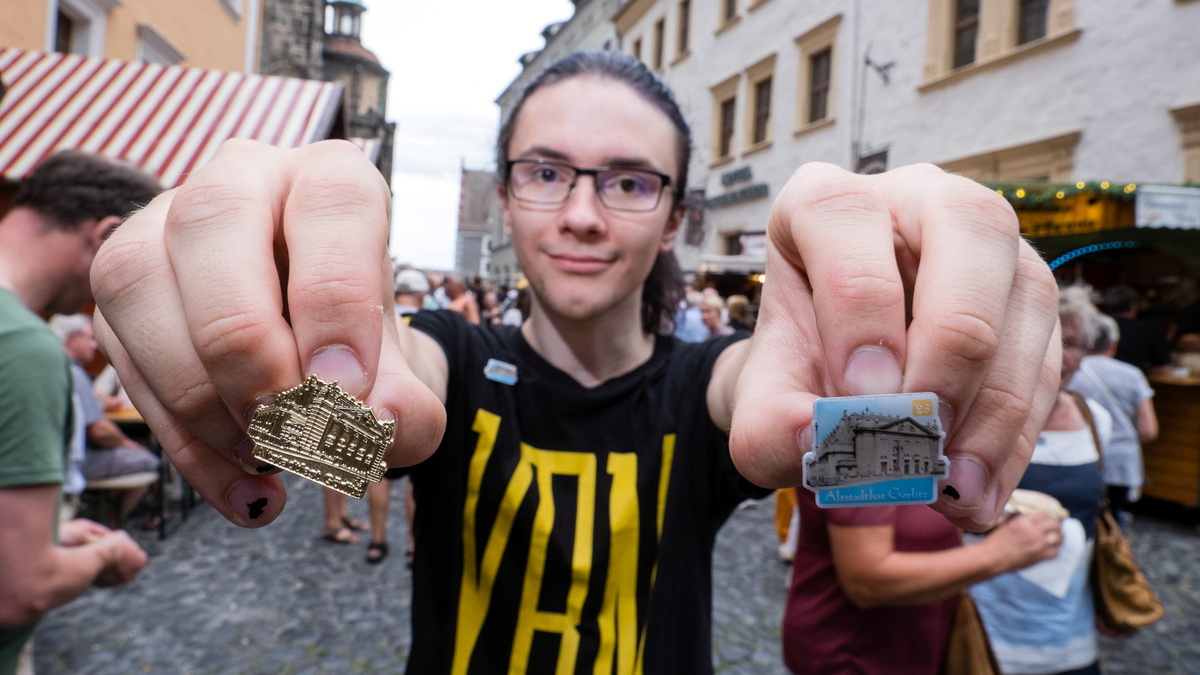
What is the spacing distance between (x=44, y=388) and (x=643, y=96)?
5.61 ft

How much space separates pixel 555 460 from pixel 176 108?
20.8 ft

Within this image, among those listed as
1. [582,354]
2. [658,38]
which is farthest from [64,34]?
[658,38]

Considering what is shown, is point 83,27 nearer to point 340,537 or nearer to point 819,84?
point 340,537

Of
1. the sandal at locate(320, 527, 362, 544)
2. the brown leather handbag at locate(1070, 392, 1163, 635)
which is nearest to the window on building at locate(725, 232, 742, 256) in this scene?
the sandal at locate(320, 527, 362, 544)

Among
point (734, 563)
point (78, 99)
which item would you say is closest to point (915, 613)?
point (734, 563)

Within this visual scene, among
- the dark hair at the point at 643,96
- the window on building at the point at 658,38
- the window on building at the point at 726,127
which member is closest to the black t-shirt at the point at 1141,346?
the dark hair at the point at 643,96

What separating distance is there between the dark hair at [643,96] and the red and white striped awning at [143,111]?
3723 mm

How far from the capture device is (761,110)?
1830cm

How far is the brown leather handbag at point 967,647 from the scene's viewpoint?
213cm

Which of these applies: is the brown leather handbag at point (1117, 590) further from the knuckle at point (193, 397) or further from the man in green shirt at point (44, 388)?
the man in green shirt at point (44, 388)

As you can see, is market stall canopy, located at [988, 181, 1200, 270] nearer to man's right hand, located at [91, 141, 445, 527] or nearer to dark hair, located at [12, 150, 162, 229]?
dark hair, located at [12, 150, 162, 229]

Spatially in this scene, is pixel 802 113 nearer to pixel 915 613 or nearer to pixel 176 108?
pixel 176 108

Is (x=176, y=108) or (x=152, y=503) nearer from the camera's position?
(x=176, y=108)

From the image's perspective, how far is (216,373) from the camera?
61 cm
